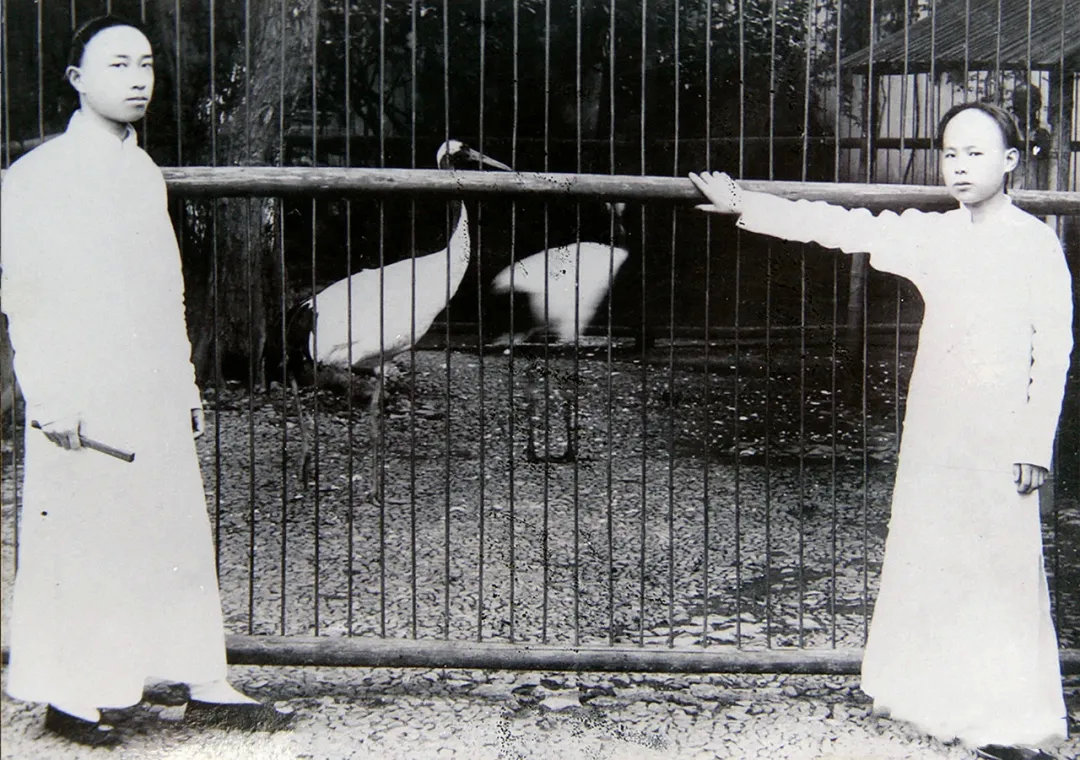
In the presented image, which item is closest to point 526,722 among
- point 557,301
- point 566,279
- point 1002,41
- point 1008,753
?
point 1008,753

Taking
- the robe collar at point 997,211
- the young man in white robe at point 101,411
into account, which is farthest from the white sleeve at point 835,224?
the young man in white robe at point 101,411

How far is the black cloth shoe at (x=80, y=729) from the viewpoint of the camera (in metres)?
3.62

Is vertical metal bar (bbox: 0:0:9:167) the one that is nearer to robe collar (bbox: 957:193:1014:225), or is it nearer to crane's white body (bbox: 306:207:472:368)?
crane's white body (bbox: 306:207:472:368)

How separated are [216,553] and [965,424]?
2429 millimetres

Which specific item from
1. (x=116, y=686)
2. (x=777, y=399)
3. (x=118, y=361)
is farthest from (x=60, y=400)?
(x=777, y=399)

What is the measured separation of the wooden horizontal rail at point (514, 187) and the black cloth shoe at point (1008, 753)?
173 cm

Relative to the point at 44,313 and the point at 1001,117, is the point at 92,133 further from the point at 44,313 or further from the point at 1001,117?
the point at 1001,117

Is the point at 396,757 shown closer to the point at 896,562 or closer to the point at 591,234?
the point at 896,562

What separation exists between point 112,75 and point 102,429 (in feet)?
3.62

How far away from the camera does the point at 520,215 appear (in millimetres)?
10258

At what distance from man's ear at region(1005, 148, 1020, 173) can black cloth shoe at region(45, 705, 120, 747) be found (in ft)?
11.0

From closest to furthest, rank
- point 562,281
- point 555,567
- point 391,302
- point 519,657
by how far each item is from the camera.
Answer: point 519,657, point 555,567, point 391,302, point 562,281

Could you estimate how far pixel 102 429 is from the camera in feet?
11.8

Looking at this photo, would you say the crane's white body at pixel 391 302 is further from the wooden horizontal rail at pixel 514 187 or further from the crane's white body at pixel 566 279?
the wooden horizontal rail at pixel 514 187
